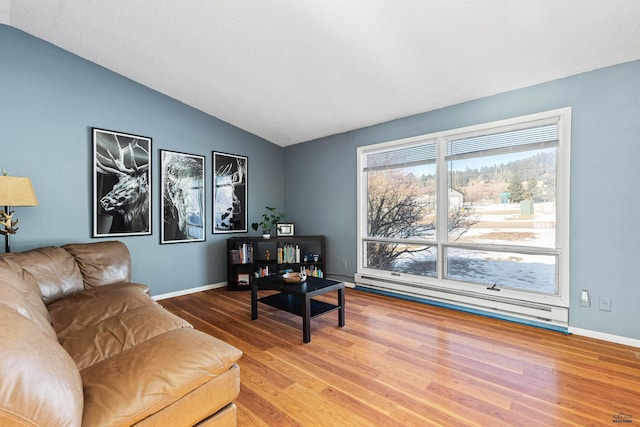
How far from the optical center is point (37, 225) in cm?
299

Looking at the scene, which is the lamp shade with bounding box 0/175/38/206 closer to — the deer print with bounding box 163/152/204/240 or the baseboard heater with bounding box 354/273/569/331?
the deer print with bounding box 163/152/204/240

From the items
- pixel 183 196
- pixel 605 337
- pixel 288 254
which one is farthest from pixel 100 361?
pixel 605 337

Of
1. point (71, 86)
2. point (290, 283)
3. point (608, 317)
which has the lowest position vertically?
point (608, 317)

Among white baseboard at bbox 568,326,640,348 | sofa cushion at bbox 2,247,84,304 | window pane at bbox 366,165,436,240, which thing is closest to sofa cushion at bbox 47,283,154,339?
sofa cushion at bbox 2,247,84,304

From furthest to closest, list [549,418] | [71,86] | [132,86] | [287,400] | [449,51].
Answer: [132,86] < [71,86] < [449,51] < [287,400] < [549,418]

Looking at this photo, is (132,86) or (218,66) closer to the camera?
(218,66)

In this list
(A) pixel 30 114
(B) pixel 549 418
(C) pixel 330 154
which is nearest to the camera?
(B) pixel 549 418

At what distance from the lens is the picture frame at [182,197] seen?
3895mm

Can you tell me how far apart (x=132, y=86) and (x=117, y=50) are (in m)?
0.63

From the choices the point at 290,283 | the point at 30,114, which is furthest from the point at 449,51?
the point at 30,114

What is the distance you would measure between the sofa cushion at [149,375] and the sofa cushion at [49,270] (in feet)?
4.75

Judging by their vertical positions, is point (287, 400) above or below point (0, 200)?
below

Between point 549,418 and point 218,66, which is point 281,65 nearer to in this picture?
point 218,66

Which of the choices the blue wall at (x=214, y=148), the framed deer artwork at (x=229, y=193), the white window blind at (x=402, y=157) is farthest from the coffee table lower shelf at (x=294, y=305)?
the white window blind at (x=402, y=157)
